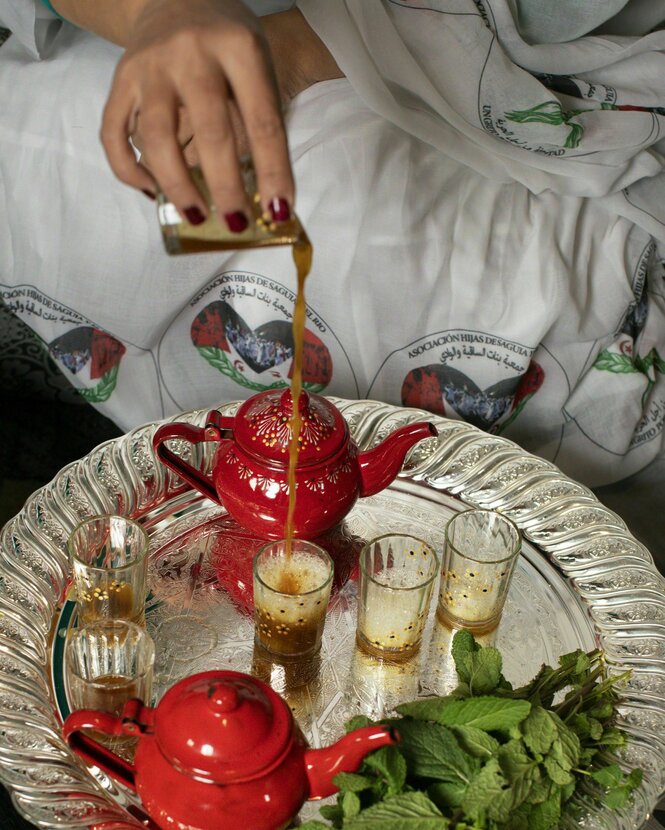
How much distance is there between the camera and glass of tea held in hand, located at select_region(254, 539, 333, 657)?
2.68ft

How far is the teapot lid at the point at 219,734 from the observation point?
2.14 ft

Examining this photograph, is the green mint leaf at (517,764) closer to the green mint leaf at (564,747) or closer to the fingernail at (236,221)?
the green mint leaf at (564,747)

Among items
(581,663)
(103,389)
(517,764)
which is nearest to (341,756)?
(517,764)

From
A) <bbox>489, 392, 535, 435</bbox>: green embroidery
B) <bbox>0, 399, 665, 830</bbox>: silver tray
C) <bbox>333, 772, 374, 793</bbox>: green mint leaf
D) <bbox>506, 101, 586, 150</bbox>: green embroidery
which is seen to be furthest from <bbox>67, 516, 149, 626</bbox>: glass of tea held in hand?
<bbox>506, 101, 586, 150</bbox>: green embroidery

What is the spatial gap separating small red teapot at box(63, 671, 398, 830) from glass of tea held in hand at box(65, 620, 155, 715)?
8 cm

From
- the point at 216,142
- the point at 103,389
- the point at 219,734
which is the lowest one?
the point at 103,389

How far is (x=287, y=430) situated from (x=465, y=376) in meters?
0.43

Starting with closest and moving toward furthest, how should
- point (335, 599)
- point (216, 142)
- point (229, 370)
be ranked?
point (216, 142), point (335, 599), point (229, 370)

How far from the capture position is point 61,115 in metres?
1.20

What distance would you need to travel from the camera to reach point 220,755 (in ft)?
2.14

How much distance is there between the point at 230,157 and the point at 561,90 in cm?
75

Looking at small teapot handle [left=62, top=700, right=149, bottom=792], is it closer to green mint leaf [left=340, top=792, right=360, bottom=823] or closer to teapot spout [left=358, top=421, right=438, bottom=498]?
green mint leaf [left=340, top=792, right=360, bottom=823]

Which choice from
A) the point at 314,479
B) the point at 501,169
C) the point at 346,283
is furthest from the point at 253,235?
the point at 501,169

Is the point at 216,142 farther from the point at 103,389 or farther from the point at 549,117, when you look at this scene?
the point at 103,389
